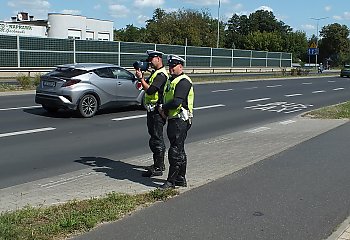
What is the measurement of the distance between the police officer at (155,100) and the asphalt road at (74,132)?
1.48 m

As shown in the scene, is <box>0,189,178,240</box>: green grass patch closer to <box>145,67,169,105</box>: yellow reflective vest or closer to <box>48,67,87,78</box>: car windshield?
<box>145,67,169,105</box>: yellow reflective vest

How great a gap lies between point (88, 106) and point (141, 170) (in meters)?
6.68

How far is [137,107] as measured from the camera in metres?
16.4

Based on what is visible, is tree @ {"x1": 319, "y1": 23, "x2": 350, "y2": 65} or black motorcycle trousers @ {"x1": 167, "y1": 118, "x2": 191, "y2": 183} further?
tree @ {"x1": 319, "y1": 23, "x2": 350, "y2": 65}

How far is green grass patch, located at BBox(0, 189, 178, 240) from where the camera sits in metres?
4.49

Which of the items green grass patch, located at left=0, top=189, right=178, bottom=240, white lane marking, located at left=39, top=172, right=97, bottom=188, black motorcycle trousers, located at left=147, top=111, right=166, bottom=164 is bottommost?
white lane marking, located at left=39, top=172, right=97, bottom=188

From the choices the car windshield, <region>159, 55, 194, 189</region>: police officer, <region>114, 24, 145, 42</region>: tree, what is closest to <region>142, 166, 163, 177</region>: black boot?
<region>159, 55, 194, 189</region>: police officer

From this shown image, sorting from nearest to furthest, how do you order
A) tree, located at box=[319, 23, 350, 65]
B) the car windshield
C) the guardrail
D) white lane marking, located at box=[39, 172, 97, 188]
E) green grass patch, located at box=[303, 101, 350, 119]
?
1. white lane marking, located at box=[39, 172, 97, 188]
2. the car windshield
3. green grass patch, located at box=[303, 101, 350, 119]
4. the guardrail
5. tree, located at box=[319, 23, 350, 65]

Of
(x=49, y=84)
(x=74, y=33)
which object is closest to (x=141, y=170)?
(x=49, y=84)

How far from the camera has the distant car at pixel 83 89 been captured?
13.5 m

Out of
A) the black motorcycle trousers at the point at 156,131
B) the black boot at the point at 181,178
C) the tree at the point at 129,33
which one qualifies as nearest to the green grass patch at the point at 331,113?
the black motorcycle trousers at the point at 156,131

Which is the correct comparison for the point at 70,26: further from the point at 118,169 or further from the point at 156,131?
the point at 156,131

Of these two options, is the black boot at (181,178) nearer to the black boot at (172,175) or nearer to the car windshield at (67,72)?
the black boot at (172,175)

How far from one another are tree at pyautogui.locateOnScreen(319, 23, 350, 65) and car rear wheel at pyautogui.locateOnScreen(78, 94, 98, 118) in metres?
106
